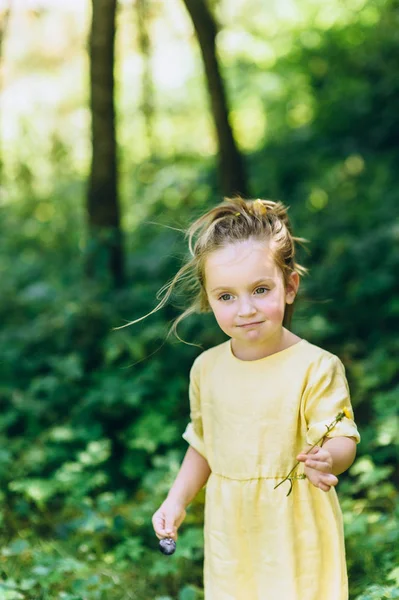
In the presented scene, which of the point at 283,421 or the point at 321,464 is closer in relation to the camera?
the point at 321,464

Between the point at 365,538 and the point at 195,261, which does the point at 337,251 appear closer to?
Answer: the point at 365,538

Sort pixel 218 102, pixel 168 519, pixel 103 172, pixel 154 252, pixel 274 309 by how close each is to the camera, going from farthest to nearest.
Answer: pixel 154 252, pixel 218 102, pixel 103 172, pixel 168 519, pixel 274 309

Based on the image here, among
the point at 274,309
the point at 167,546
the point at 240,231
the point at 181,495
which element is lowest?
the point at 167,546

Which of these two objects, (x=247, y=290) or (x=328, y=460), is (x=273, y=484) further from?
(x=247, y=290)

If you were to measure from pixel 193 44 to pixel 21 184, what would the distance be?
3406 millimetres

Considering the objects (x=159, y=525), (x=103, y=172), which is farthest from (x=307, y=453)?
(x=103, y=172)

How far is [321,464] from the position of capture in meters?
1.88

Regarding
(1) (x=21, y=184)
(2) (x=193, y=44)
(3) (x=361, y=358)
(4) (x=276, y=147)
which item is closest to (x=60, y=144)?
(1) (x=21, y=184)

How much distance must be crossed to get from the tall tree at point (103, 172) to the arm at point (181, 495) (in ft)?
8.35

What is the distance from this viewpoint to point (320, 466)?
1.88 meters

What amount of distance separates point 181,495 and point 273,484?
0.35 m

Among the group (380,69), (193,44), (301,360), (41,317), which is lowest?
(301,360)

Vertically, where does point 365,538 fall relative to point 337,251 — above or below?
below

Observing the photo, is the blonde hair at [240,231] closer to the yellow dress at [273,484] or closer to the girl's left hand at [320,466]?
the yellow dress at [273,484]
